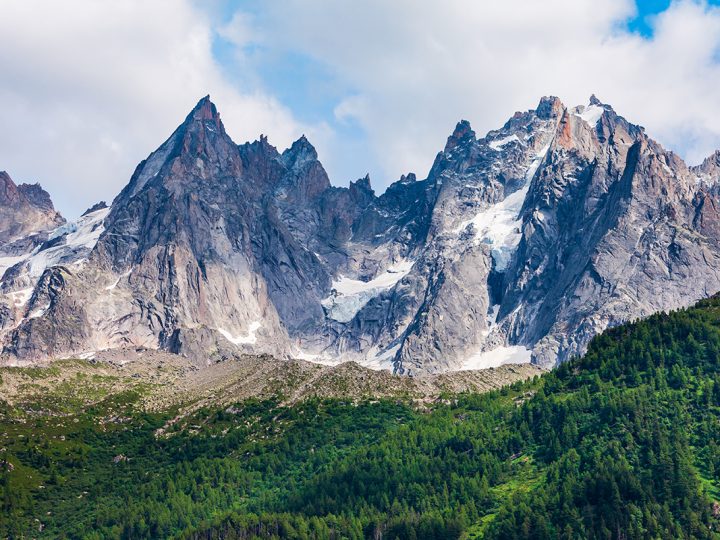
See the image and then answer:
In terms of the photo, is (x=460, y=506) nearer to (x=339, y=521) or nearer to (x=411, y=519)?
(x=411, y=519)

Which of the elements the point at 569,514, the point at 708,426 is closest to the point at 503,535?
the point at 569,514

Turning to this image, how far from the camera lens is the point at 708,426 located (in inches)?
7859

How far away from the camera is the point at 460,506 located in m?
196

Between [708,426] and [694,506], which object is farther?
[708,426]

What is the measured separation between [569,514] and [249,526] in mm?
55707

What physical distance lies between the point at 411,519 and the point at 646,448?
4204 cm

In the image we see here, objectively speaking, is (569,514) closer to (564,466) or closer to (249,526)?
(564,466)

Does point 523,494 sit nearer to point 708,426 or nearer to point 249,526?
point 708,426

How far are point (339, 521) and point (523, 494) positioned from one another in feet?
104

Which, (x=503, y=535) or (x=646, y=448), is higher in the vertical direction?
(x=646, y=448)

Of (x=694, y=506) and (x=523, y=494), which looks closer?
(x=694, y=506)

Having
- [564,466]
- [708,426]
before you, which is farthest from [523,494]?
[708,426]

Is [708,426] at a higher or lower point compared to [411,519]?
higher

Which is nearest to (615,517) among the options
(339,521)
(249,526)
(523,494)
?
(523,494)
